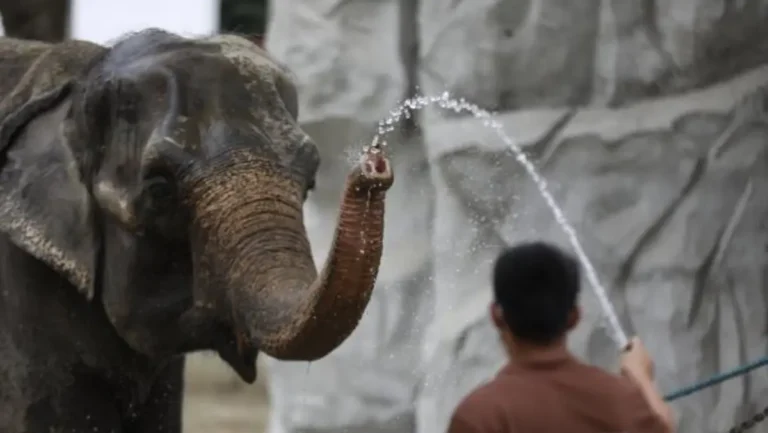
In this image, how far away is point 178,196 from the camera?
8.47 ft

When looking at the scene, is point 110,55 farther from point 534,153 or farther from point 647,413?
point 534,153

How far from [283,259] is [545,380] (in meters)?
0.43

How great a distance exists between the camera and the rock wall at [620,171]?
424cm

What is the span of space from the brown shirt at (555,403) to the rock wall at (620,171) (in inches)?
80.4

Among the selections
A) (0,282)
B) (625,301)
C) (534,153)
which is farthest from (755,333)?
(0,282)

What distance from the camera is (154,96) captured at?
2650 millimetres

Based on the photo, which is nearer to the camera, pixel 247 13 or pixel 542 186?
pixel 542 186

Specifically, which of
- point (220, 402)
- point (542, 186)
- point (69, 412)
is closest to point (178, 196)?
point (69, 412)

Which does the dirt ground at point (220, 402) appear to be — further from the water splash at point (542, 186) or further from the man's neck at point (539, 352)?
the man's neck at point (539, 352)

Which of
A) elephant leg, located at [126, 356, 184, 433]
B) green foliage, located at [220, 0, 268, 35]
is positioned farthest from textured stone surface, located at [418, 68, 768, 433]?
green foliage, located at [220, 0, 268, 35]

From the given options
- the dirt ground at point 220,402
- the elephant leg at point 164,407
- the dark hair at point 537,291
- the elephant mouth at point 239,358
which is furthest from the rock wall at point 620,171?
the dark hair at point 537,291

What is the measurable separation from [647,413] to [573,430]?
0.10 meters

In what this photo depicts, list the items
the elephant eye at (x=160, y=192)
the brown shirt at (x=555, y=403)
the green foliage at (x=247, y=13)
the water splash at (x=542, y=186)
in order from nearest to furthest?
the brown shirt at (x=555, y=403) < the elephant eye at (x=160, y=192) < the water splash at (x=542, y=186) < the green foliage at (x=247, y=13)

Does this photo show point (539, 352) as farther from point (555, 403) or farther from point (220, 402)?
point (220, 402)
